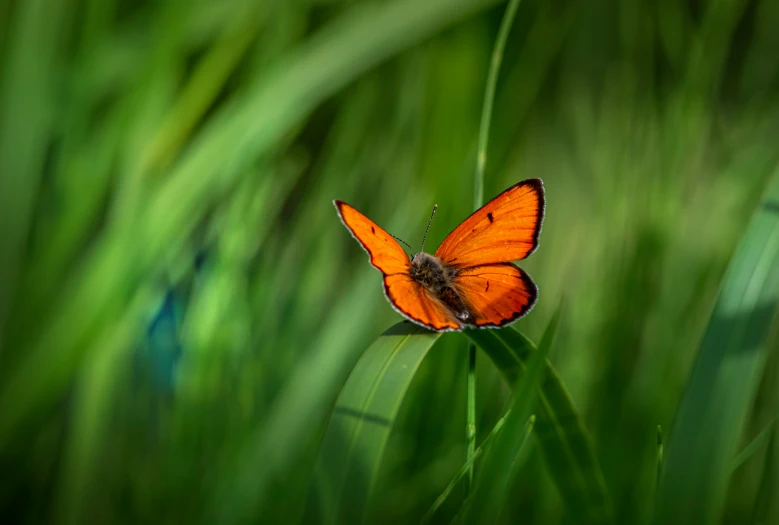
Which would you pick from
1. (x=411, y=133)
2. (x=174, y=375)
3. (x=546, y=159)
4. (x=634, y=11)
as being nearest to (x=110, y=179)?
(x=174, y=375)

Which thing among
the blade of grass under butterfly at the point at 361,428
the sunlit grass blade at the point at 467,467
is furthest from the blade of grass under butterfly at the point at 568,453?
the blade of grass under butterfly at the point at 361,428

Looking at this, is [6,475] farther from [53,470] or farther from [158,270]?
[158,270]

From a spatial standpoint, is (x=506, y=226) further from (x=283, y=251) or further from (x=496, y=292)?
(x=283, y=251)

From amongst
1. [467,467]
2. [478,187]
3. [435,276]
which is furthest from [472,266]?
[467,467]

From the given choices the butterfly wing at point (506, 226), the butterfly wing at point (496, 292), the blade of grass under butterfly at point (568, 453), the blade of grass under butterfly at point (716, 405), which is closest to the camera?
the blade of grass under butterfly at point (716, 405)

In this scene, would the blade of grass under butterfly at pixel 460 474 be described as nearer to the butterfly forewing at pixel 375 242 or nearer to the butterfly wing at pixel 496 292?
the butterfly wing at pixel 496 292

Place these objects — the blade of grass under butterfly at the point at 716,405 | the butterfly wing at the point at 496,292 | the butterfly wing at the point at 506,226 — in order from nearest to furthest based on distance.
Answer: the blade of grass under butterfly at the point at 716,405, the butterfly wing at the point at 496,292, the butterfly wing at the point at 506,226

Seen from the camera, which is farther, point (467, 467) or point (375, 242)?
point (375, 242)
